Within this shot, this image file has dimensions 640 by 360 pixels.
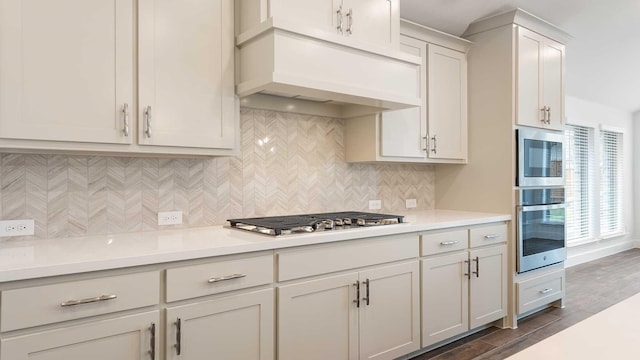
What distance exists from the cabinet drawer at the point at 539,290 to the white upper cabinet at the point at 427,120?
1184mm

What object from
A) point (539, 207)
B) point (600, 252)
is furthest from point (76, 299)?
point (600, 252)

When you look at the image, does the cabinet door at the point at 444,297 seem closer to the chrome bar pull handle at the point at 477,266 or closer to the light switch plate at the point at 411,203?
the chrome bar pull handle at the point at 477,266

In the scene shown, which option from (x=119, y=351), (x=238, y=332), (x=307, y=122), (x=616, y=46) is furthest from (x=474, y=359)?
(x=616, y=46)

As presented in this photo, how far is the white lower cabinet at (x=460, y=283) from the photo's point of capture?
8.98 feet

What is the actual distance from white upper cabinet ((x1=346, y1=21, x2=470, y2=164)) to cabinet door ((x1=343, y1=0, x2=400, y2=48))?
0.40 meters

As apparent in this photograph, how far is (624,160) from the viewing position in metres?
6.83

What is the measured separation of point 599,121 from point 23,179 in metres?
7.07

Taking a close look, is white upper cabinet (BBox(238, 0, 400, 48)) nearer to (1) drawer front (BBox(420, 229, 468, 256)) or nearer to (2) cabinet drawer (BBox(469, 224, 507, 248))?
(1) drawer front (BBox(420, 229, 468, 256))

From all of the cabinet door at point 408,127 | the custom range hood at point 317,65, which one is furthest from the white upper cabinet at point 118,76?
the cabinet door at point 408,127

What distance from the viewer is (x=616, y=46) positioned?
440cm

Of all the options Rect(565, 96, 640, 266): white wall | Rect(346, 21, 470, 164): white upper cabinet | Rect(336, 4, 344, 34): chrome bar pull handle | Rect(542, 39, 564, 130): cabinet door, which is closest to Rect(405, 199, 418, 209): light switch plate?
Rect(346, 21, 470, 164): white upper cabinet

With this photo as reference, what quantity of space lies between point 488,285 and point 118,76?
2.89 m

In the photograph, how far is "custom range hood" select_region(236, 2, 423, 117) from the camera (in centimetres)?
213

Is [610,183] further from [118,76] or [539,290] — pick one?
[118,76]
